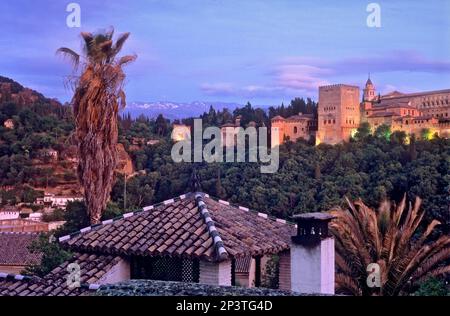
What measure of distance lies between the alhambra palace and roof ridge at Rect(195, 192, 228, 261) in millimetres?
37096

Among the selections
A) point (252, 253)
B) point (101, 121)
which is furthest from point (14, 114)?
point (252, 253)

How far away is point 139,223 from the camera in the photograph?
6973 mm

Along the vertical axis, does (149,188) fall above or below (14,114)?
below

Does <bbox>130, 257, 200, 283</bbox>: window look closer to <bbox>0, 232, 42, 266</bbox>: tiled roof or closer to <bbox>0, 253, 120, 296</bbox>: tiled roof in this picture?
<bbox>0, 253, 120, 296</bbox>: tiled roof

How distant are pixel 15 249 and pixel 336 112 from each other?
1338 inches

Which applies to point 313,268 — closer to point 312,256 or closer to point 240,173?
point 312,256

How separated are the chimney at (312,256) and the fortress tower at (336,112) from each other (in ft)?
139

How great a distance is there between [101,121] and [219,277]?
4.46 meters

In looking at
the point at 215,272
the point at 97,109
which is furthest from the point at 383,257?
the point at 97,109

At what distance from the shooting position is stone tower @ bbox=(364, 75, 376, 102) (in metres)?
53.9

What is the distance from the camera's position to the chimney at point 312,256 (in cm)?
581

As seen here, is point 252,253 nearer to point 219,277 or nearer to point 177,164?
point 219,277

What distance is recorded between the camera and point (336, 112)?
48.8 m
